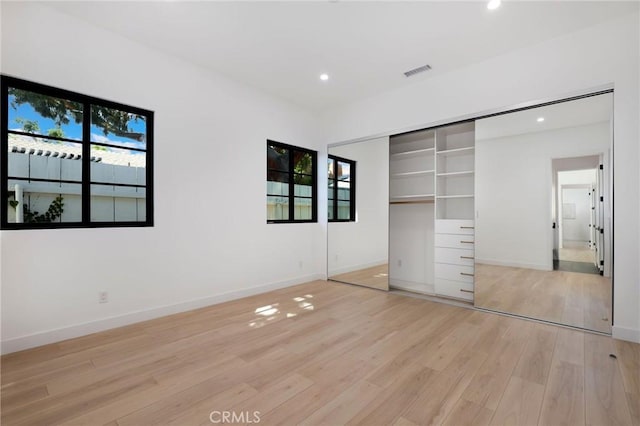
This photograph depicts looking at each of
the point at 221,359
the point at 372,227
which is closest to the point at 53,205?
the point at 221,359

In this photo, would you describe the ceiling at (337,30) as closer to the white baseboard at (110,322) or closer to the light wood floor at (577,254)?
the light wood floor at (577,254)

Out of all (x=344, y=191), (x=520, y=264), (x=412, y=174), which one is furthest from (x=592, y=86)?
(x=344, y=191)

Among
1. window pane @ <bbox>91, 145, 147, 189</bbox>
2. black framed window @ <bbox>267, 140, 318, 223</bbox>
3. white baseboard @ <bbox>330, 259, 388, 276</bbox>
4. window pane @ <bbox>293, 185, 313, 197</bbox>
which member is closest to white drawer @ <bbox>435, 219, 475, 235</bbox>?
white baseboard @ <bbox>330, 259, 388, 276</bbox>

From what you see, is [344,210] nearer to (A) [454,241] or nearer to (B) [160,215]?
(A) [454,241]

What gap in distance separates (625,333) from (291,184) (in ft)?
14.4

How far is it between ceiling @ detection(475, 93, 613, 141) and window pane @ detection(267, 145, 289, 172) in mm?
2870

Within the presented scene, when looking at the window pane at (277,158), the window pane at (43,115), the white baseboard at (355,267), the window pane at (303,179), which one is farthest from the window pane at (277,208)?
the window pane at (43,115)

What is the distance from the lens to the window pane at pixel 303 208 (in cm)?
505

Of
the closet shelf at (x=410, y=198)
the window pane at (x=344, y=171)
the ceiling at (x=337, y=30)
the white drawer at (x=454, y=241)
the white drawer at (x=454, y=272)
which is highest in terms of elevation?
the ceiling at (x=337, y=30)

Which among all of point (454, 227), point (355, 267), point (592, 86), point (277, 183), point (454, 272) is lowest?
point (355, 267)

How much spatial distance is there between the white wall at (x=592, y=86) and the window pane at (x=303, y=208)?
2.43m

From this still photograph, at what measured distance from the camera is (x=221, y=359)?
2.37m

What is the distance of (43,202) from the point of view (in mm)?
2711

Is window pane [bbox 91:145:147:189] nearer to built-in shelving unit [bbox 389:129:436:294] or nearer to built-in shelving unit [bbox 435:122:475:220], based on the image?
built-in shelving unit [bbox 389:129:436:294]
